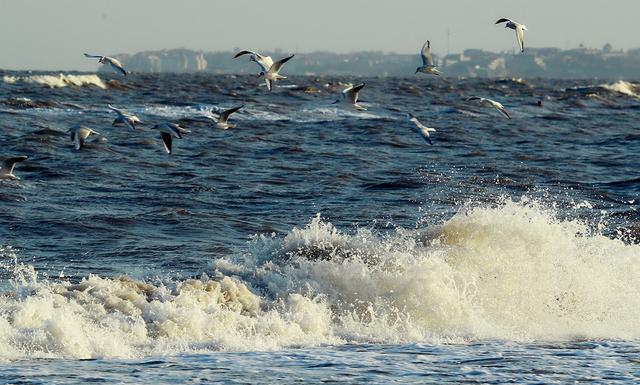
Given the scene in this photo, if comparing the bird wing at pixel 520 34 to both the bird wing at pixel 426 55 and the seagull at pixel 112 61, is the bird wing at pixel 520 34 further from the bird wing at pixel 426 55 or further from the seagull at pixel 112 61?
the seagull at pixel 112 61

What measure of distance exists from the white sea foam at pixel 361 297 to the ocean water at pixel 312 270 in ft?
0.08

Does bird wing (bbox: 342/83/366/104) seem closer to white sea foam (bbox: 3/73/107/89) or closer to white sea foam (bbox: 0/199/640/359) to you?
white sea foam (bbox: 0/199/640/359)

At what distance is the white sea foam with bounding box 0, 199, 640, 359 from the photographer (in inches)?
381

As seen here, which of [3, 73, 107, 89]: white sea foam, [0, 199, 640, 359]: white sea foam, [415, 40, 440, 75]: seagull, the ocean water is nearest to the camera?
the ocean water

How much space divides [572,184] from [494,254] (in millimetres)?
9429

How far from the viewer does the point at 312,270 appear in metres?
12.0

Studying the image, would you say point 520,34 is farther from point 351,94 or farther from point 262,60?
point 262,60

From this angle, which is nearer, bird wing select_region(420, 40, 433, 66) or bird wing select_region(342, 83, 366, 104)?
bird wing select_region(342, 83, 366, 104)

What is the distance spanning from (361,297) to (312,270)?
0.71 m

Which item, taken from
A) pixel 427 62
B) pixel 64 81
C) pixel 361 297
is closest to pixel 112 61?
pixel 427 62

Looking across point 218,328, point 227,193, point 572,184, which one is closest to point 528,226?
point 218,328

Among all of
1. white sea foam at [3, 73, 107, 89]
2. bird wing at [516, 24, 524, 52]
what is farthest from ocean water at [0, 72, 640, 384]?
white sea foam at [3, 73, 107, 89]

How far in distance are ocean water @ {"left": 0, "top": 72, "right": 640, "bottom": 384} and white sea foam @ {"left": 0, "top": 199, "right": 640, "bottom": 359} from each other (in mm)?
25

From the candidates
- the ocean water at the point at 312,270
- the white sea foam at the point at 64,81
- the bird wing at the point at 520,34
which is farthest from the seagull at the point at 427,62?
the white sea foam at the point at 64,81
